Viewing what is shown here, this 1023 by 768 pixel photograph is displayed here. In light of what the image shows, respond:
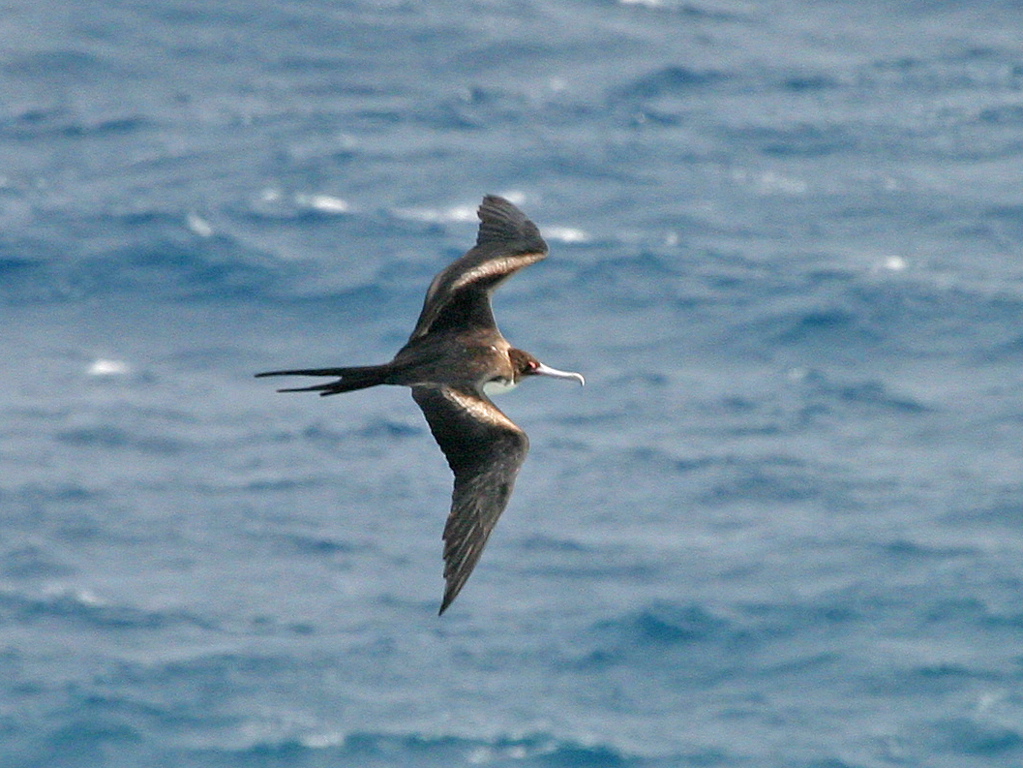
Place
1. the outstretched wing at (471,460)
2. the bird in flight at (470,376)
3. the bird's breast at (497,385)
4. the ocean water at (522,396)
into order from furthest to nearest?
the ocean water at (522,396) → the bird's breast at (497,385) → the bird in flight at (470,376) → the outstretched wing at (471,460)

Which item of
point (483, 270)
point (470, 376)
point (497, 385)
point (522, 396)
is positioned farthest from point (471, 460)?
point (522, 396)

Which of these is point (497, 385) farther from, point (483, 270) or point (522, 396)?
point (522, 396)

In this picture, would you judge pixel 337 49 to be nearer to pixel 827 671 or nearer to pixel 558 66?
pixel 558 66

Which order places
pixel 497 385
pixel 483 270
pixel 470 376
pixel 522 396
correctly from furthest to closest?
pixel 522 396, pixel 483 270, pixel 497 385, pixel 470 376

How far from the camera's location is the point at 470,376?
18.7m

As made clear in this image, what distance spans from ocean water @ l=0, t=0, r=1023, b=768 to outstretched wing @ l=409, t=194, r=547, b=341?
1558cm

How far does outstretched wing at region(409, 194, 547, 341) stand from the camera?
19.8 metres

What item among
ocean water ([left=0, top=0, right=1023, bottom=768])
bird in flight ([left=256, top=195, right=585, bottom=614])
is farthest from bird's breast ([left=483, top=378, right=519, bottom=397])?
ocean water ([left=0, top=0, right=1023, bottom=768])

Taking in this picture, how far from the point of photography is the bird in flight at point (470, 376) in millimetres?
17359

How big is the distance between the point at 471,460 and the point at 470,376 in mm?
1044

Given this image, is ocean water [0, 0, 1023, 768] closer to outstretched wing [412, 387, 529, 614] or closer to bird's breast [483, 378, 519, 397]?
bird's breast [483, 378, 519, 397]

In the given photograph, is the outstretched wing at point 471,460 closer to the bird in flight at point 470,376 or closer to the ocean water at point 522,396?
the bird in flight at point 470,376

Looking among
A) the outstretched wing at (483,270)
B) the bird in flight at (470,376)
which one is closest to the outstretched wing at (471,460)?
the bird in flight at (470,376)

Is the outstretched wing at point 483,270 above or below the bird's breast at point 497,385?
above
